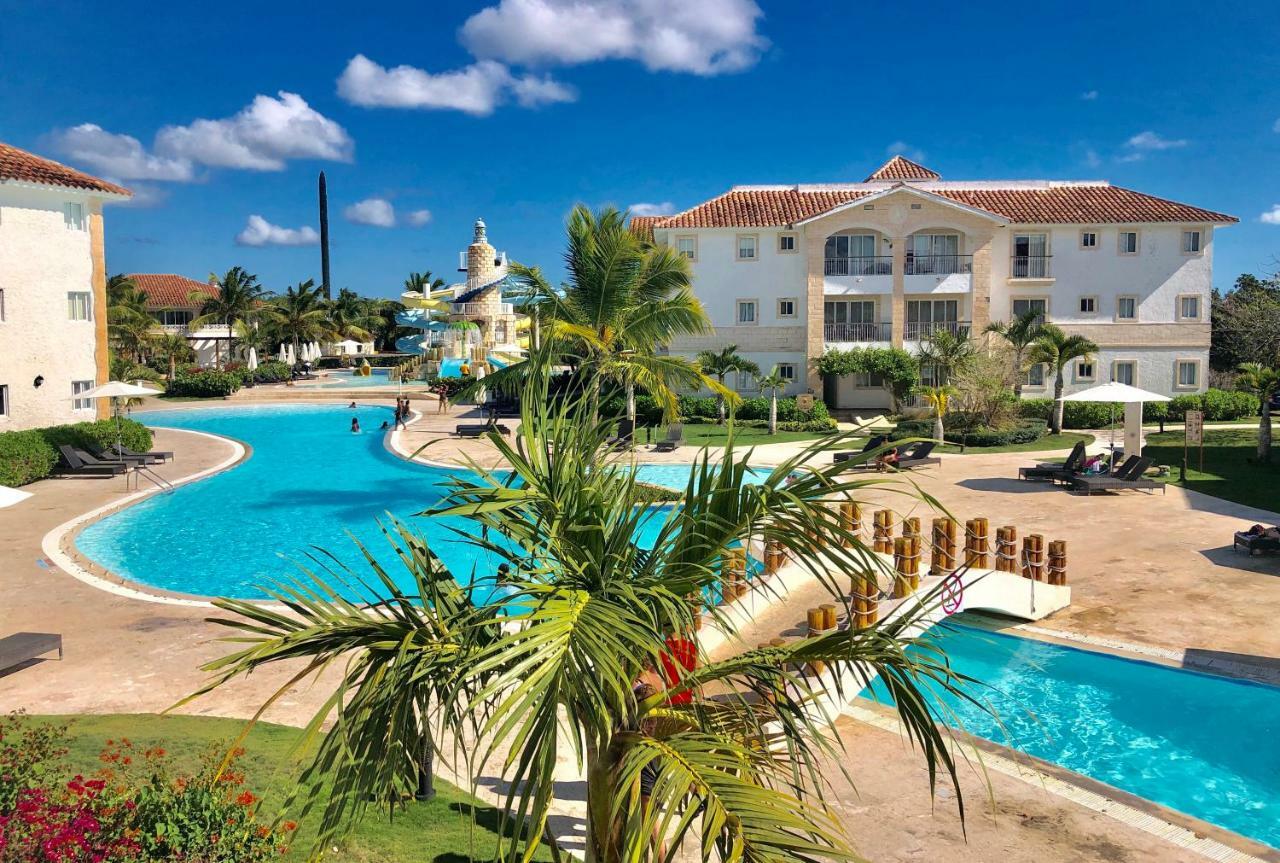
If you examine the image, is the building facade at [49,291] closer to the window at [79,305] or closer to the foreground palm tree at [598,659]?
the window at [79,305]

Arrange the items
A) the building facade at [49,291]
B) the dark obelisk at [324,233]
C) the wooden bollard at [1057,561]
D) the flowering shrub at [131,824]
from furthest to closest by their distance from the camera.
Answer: the dark obelisk at [324,233], the building facade at [49,291], the wooden bollard at [1057,561], the flowering shrub at [131,824]

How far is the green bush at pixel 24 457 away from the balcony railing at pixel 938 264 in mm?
33366

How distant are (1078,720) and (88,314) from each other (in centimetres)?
2922

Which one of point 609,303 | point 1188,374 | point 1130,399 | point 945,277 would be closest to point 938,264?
point 945,277

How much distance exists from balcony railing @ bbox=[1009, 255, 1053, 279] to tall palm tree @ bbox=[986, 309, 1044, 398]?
290 cm

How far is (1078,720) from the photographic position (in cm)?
1087

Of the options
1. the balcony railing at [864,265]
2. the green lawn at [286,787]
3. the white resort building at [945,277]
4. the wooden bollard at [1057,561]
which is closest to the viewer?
the green lawn at [286,787]

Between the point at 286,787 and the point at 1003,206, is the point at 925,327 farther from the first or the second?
the point at 286,787

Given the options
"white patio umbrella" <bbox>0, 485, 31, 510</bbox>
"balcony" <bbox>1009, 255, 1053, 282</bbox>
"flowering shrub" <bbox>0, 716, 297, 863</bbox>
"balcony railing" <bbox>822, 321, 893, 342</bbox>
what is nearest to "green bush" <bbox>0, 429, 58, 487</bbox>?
"white patio umbrella" <bbox>0, 485, 31, 510</bbox>

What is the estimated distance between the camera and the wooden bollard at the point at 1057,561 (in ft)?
45.6

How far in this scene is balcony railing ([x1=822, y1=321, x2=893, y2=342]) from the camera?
41.9 meters

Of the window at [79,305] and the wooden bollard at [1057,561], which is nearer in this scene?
the wooden bollard at [1057,561]

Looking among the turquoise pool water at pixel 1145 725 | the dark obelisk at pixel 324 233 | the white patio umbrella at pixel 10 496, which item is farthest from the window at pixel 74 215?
the dark obelisk at pixel 324 233

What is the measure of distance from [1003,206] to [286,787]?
42589 mm
